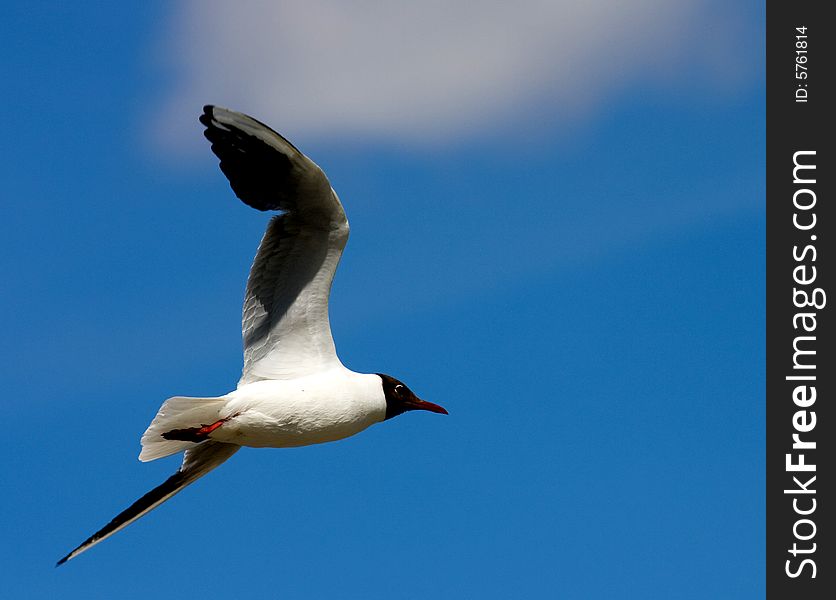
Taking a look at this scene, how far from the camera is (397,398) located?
16.4 m

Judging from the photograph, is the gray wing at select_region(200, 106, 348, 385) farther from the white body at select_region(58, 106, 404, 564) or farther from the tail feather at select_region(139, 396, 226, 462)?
the tail feather at select_region(139, 396, 226, 462)

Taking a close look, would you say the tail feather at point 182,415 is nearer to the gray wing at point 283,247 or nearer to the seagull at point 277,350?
the seagull at point 277,350

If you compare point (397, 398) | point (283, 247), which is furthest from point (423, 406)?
point (283, 247)

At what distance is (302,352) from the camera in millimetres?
15961

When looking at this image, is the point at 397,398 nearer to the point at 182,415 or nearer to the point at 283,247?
the point at 283,247

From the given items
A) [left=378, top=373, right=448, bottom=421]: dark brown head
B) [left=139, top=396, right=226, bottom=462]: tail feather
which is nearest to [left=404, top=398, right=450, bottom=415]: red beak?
[left=378, top=373, right=448, bottom=421]: dark brown head

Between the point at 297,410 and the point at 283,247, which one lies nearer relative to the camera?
the point at 297,410

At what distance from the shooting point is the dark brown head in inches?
642

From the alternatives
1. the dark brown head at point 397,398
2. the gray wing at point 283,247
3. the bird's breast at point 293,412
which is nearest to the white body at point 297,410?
the bird's breast at point 293,412

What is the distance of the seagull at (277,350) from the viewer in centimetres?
1535

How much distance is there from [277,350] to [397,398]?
1.03 metres
